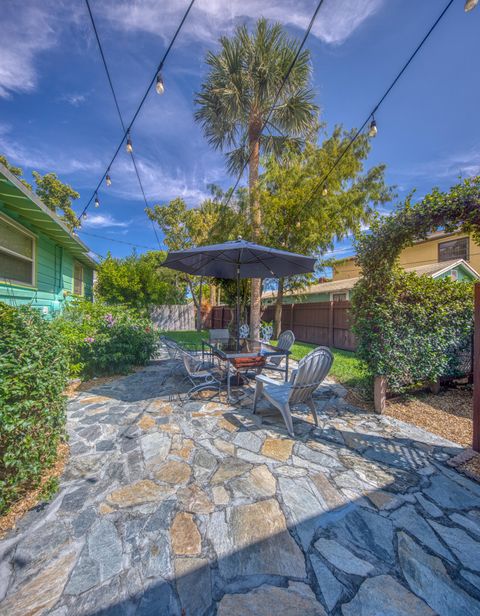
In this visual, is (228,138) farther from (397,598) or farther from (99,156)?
(397,598)

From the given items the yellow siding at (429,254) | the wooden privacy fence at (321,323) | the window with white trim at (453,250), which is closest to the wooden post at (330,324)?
the wooden privacy fence at (321,323)

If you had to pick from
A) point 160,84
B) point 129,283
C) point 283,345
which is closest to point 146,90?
point 160,84

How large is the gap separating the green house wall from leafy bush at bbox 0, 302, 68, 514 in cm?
258

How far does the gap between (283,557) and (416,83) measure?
24.1 ft

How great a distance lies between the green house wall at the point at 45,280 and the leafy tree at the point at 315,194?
20.8ft

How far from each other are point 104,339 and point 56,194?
17302mm

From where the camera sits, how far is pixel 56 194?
1736 centimetres

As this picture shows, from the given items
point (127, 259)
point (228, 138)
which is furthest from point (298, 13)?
point (127, 259)

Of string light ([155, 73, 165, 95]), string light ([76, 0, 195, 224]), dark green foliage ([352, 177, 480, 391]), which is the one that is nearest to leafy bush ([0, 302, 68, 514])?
string light ([155, 73, 165, 95])

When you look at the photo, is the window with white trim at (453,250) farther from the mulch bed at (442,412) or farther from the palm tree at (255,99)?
the mulch bed at (442,412)

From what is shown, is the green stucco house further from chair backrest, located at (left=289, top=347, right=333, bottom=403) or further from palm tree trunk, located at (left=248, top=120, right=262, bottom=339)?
palm tree trunk, located at (left=248, top=120, right=262, bottom=339)

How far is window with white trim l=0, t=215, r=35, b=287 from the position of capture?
439cm

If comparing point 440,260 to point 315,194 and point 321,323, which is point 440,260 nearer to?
point 321,323

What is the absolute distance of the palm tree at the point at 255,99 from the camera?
301 inches
